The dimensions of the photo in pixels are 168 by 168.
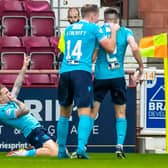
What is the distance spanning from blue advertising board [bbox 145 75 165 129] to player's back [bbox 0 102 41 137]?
259cm

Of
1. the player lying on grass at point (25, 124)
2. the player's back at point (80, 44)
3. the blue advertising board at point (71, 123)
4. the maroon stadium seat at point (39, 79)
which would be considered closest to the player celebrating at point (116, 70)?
the player's back at point (80, 44)

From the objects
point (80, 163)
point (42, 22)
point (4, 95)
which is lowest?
point (80, 163)

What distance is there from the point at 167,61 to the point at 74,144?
1.79m

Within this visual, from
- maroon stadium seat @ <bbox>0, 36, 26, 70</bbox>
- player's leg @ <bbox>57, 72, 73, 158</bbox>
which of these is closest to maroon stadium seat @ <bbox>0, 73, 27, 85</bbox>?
maroon stadium seat @ <bbox>0, 36, 26, 70</bbox>

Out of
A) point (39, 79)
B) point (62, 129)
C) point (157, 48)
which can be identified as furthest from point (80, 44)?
point (39, 79)

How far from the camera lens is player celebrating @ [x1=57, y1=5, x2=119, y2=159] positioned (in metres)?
10.7

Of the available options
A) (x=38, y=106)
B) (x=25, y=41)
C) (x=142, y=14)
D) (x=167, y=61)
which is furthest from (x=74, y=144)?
(x=142, y=14)

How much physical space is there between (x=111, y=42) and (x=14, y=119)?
180 centimetres

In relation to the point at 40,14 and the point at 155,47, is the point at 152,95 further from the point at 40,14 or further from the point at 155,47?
the point at 40,14

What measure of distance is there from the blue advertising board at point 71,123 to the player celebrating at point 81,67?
9.80ft

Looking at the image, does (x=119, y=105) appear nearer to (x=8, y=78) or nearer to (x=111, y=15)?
(x=111, y=15)

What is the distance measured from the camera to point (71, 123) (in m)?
13.8

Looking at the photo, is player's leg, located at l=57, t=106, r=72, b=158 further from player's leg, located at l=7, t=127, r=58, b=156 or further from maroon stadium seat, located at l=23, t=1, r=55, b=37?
maroon stadium seat, located at l=23, t=1, r=55, b=37

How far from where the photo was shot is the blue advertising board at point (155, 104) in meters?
14.3
